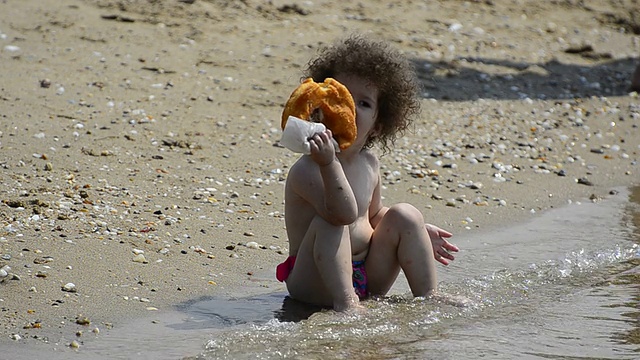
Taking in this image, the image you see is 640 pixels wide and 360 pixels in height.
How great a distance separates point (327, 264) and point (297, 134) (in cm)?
58

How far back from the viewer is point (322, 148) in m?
3.89

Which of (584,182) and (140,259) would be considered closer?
(140,259)

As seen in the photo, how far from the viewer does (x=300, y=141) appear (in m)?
3.87

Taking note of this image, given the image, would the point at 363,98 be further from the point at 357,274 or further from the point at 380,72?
the point at 357,274

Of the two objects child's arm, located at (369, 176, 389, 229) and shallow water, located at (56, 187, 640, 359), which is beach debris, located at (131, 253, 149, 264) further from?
child's arm, located at (369, 176, 389, 229)

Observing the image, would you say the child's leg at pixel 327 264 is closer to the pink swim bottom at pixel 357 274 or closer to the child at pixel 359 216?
the child at pixel 359 216

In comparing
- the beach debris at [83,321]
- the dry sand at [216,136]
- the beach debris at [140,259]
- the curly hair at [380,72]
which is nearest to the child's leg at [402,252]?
the curly hair at [380,72]

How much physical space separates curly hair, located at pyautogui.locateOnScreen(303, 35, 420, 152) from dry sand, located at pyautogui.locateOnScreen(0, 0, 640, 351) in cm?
98

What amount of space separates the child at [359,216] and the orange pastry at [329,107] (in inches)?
5.2

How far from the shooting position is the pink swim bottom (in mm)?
4371

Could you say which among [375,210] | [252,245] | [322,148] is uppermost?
[322,148]

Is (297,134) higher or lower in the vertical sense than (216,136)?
higher

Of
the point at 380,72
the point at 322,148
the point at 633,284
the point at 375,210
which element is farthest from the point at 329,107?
the point at 633,284

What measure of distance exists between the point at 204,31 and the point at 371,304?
515 centimetres
